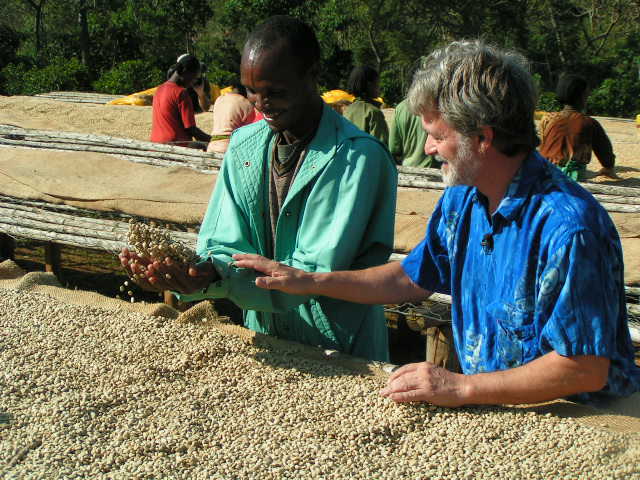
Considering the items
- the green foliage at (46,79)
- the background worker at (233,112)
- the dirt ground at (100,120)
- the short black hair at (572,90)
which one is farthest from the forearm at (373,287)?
the green foliage at (46,79)

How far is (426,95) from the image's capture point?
1740 mm

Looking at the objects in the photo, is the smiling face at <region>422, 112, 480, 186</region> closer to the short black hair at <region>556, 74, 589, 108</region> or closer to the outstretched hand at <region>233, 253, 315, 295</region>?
the outstretched hand at <region>233, 253, 315, 295</region>

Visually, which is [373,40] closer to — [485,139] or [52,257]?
[52,257]

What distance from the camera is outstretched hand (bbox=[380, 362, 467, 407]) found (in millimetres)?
1892

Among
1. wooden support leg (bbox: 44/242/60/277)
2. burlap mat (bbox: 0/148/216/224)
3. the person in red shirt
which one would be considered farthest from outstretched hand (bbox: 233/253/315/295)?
the person in red shirt

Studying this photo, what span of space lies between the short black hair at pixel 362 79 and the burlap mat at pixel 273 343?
11.4 ft

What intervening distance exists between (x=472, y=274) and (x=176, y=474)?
2.89 ft

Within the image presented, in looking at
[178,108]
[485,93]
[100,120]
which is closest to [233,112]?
[178,108]

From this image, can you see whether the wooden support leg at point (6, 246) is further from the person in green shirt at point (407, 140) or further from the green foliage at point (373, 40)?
the green foliage at point (373, 40)

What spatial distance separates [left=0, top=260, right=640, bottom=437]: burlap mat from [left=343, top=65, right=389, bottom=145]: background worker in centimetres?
338

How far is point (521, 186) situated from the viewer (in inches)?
68.1

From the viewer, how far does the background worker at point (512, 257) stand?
160 centimetres

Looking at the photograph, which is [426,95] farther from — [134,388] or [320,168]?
[134,388]

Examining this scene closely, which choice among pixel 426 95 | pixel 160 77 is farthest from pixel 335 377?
pixel 160 77
